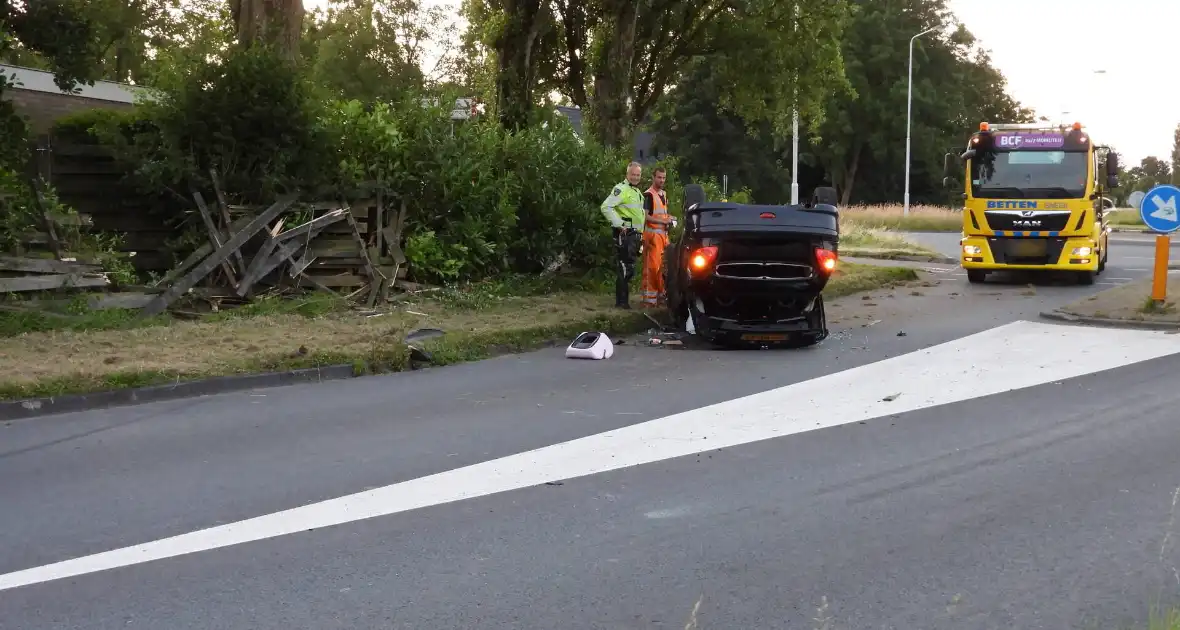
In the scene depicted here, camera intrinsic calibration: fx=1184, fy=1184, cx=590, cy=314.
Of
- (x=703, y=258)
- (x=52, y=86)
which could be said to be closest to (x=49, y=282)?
(x=703, y=258)

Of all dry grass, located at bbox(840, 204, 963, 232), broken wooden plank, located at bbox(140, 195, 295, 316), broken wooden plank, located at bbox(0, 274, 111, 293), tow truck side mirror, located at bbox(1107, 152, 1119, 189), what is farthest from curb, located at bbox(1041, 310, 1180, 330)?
dry grass, located at bbox(840, 204, 963, 232)

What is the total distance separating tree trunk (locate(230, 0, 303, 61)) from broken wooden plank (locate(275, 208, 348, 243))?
2.37m

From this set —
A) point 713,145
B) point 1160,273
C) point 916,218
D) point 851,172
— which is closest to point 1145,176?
point 851,172

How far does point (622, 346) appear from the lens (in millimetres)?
12312

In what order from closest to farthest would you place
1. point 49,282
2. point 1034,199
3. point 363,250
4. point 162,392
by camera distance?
point 162,392 → point 49,282 → point 363,250 → point 1034,199

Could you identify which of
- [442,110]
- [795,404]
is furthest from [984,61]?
[795,404]

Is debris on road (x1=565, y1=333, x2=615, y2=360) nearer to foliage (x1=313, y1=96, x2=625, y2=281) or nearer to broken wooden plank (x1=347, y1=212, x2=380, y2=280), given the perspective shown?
broken wooden plank (x1=347, y1=212, x2=380, y2=280)

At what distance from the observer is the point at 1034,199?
2023 centimetres

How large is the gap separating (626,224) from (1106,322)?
5.64m

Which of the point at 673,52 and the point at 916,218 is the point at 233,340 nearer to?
the point at 673,52

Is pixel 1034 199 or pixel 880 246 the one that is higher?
pixel 1034 199

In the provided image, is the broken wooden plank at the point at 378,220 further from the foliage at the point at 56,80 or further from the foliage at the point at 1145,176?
A: the foliage at the point at 1145,176

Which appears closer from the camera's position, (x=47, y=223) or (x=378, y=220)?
(x=47, y=223)

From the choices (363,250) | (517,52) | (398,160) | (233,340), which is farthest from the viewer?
(517,52)
